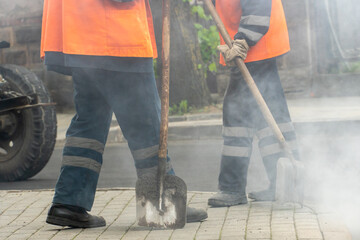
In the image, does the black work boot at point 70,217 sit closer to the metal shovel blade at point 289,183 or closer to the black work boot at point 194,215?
the black work boot at point 194,215

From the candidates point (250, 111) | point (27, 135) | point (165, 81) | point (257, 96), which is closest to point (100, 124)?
point (165, 81)

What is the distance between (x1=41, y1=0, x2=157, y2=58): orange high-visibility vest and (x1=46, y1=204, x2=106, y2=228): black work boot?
0.83 metres

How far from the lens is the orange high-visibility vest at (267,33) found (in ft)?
15.2

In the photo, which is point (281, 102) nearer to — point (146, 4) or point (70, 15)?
point (146, 4)

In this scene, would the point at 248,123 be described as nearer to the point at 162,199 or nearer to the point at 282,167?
the point at 282,167

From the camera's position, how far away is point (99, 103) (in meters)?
4.18

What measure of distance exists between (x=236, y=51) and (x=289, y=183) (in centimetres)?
79

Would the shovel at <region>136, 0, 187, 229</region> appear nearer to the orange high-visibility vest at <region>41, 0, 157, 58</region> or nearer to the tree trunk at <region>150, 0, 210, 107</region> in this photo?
the orange high-visibility vest at <region>41, 0, 157, 58</region>

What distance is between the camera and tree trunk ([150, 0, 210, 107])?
10.8 m

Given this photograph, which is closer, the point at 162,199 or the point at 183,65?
the point at 162,199

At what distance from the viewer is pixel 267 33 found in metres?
4.68

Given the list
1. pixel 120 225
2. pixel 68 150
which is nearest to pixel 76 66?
pixel 68 150

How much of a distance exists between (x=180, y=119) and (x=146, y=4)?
5.91 m

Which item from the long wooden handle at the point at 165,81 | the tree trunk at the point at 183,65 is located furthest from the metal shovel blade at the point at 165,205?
the tree trunk at the point at 183,65
